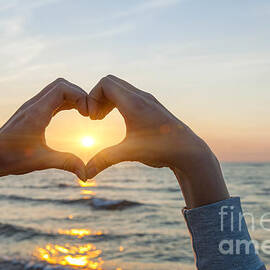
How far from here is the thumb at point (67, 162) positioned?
125cm

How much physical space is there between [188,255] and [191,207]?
8.44 meters

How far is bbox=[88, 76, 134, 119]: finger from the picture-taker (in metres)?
1.18

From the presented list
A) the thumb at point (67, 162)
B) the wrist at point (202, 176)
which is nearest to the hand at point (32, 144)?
the thumb at point (67, 162)

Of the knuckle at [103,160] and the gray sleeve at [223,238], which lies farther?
the knuckle at [103,160]

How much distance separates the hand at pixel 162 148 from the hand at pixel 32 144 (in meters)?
0.11

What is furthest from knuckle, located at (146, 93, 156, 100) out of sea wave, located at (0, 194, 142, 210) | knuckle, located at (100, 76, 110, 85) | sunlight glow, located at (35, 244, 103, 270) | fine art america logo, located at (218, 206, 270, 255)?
sea wave, located at (0, 194, 142, 210)

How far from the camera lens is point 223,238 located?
1.11 meters

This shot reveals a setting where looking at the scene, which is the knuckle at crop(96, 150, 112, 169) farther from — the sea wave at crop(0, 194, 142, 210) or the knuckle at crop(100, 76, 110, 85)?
the sea wave at crop(0, 194, 142, 210)

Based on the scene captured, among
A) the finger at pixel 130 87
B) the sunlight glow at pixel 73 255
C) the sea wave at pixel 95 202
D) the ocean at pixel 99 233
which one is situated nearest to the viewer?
the finger at pixel 130 87

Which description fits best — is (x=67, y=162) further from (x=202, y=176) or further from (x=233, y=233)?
(x=233, y=233)

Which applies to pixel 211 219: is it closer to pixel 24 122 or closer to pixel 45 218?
pixel 24 122

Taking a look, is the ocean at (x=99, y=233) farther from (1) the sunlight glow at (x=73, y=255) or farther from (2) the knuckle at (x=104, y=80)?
(2) the knuckle at (x=104, y=80)

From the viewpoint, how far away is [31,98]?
137 cm

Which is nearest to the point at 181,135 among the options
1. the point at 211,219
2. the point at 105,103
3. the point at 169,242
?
the point at 211,219
